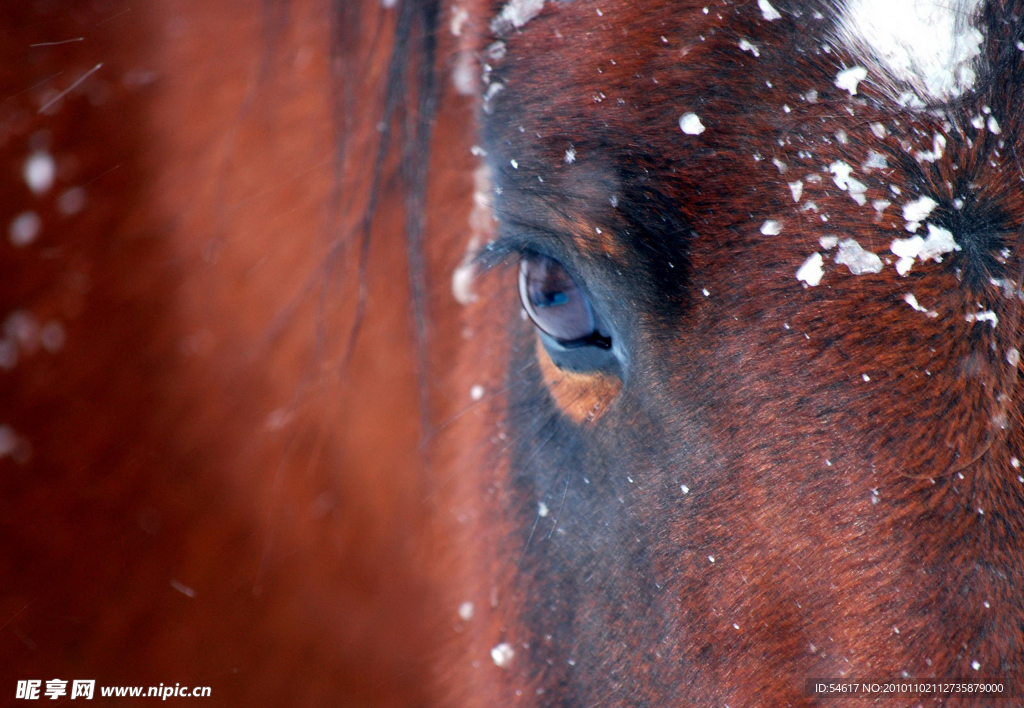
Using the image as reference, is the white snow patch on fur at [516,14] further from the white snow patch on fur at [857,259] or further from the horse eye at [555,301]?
the white snow patch on fur at [857,259]

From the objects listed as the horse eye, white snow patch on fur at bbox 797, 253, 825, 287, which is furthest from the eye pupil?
white snow patch on fur at bbox 797, 253, 825, 287

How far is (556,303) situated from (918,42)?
0.40 meters

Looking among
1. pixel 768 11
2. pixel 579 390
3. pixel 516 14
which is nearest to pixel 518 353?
pixel 579 390

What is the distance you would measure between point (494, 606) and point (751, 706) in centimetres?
52

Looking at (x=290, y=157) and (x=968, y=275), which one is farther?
(x=290, y=157)

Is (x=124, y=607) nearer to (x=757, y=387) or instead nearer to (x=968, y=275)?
(x=757, y=387)

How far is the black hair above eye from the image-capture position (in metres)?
0.82

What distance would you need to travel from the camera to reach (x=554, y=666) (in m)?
0.95

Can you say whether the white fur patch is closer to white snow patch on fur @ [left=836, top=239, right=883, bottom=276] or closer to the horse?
the horse

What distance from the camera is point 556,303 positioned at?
2.73ft

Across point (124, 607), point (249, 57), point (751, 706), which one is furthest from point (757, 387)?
point (124, 607)

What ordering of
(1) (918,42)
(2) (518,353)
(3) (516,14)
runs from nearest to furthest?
(1) (918,42), (3) (516,14), (2) (518,353)

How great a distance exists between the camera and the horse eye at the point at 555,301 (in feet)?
2.68

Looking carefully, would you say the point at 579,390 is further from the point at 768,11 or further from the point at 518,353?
the point at 768,11
